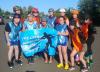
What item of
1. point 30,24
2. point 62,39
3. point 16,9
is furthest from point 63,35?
point 16,9

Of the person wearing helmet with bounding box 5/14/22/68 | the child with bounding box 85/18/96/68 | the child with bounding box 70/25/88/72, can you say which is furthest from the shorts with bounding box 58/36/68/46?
the person wearing helmet with bounding box 5/14/22/68

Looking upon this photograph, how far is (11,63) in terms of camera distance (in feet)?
40.8

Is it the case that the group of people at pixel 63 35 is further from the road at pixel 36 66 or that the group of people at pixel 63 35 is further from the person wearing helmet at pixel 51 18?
the road at pixel 36 66

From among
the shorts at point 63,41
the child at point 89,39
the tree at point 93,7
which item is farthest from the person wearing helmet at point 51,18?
the tree at point 93,7

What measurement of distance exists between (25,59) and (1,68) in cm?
135

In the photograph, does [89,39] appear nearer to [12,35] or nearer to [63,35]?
[63,35]

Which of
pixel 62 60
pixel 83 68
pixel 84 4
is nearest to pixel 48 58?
pixel 62 60

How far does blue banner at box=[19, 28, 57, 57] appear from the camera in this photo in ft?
42.4

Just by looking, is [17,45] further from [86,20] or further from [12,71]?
[86,20]

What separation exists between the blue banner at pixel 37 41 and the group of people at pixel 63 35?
15cm

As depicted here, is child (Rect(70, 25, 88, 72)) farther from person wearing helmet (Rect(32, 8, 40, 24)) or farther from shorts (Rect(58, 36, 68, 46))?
person wearing helmet (Rect(32, 8, 40, 24))

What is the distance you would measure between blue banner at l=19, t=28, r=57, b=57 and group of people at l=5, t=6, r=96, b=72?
152 millimetres

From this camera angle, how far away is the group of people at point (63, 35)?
12.3m

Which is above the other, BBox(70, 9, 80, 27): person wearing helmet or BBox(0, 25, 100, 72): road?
BBox(70, 9, 80, 27): person wearing helmet
